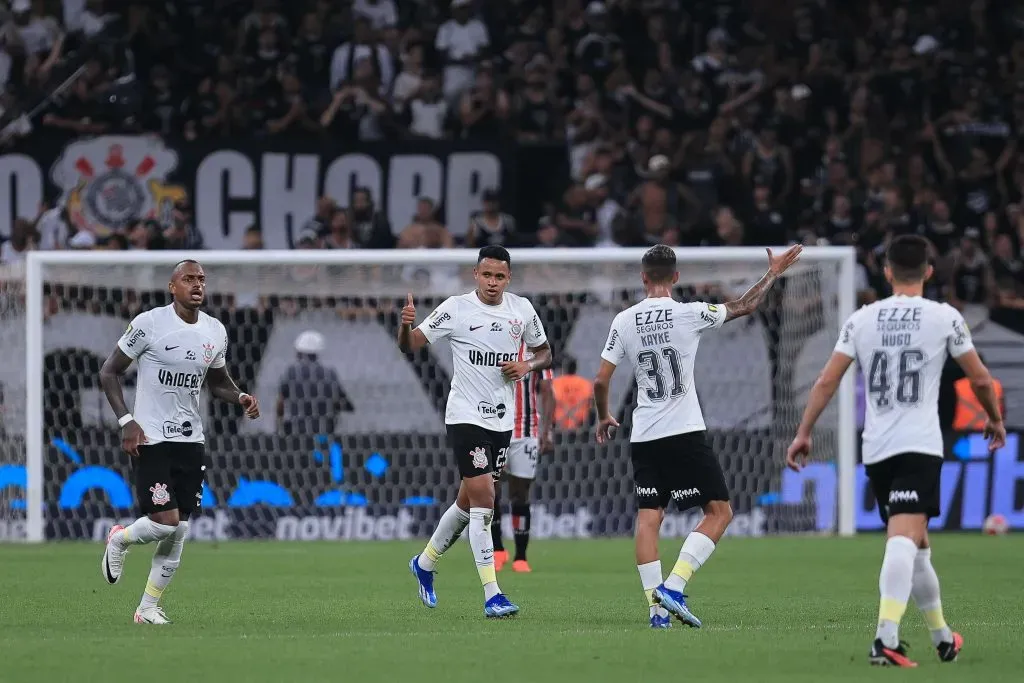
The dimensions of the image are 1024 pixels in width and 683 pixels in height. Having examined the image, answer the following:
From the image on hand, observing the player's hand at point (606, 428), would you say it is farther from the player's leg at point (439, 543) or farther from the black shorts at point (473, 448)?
the player's leg at point (439, 543)

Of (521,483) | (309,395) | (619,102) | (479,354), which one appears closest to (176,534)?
(479,354)

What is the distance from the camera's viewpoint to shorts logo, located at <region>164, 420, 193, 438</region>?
32.7 feet

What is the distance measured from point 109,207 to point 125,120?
126cm

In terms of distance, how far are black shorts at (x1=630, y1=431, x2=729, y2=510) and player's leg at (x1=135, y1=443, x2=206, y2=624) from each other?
8.71ft

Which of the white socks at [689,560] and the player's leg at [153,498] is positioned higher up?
the player's leg at [153,498]

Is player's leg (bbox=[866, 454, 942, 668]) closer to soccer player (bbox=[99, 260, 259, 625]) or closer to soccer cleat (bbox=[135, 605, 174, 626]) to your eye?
soccer player (bbox=[99, 260, 259, 625])

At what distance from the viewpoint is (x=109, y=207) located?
2147cm

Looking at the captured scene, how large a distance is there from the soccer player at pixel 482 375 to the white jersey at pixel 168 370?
1.28 metres

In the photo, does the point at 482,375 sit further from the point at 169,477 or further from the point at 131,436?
the point at 131,436

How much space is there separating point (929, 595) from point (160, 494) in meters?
4.53

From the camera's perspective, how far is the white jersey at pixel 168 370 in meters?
9.98

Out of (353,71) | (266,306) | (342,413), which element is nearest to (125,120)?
(353,71)

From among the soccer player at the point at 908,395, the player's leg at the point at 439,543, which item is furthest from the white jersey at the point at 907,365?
the player's leg at the point at 439,543

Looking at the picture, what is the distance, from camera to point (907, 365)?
7652 millimetres
